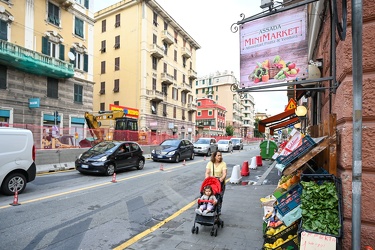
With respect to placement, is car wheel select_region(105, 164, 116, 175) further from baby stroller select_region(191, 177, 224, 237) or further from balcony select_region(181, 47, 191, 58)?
balcony select_region(181, 47, 191, 58)

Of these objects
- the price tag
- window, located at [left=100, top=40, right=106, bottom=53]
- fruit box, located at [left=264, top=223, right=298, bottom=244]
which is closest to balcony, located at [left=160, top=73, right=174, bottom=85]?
window, located at [left=100, top=40, right=106, bottom=53]

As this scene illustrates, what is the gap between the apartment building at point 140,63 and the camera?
3766cm

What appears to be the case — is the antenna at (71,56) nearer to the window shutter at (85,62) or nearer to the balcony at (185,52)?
the window shutter at (85,62)

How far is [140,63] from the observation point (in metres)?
37.6

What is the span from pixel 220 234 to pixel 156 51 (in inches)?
1440

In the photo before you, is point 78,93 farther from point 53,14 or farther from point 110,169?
point 110,169

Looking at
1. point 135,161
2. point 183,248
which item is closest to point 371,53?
point 183,248

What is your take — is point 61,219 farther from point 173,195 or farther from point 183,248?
point 173,195

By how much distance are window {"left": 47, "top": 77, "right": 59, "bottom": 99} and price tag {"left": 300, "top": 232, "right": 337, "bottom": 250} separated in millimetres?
24745

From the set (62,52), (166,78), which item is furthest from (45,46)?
(166,78)

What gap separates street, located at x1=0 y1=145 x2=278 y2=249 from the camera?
4.50 meters

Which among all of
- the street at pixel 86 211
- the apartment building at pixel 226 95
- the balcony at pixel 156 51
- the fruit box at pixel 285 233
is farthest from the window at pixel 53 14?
the apartment building at pixel 226 95

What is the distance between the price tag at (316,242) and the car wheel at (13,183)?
7.77 meters

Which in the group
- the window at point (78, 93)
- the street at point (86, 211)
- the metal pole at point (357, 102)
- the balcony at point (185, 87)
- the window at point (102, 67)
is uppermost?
the window at point (102, 67)
